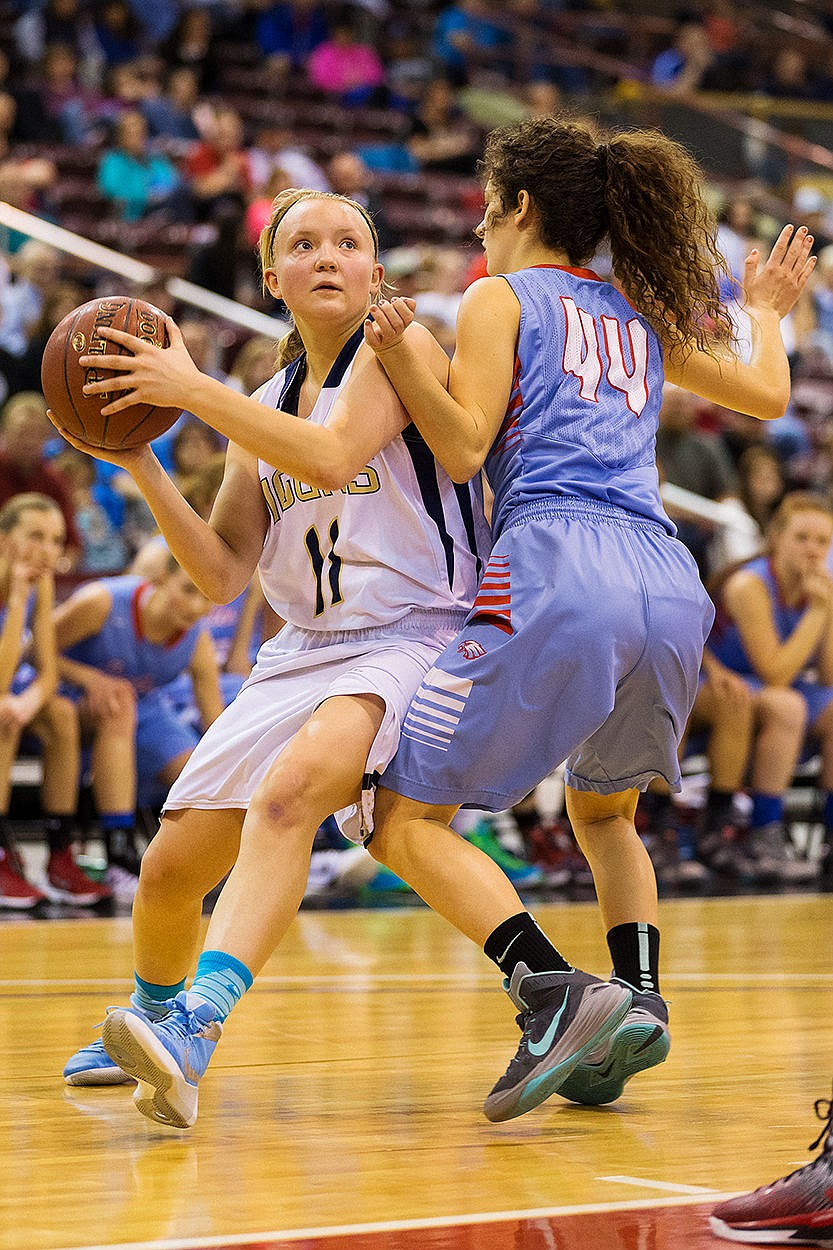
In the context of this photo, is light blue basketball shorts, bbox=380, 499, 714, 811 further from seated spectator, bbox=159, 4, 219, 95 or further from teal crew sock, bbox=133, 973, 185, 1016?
seated spectator, bbox=159, 4, 219, 95

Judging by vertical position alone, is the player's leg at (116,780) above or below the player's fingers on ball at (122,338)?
below

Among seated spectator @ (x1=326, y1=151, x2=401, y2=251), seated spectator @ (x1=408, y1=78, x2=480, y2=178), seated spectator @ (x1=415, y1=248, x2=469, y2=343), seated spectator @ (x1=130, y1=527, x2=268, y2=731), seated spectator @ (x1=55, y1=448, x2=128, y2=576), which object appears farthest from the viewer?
seated spectator @ (x1=408, y1=78, x2=480, y2=178)

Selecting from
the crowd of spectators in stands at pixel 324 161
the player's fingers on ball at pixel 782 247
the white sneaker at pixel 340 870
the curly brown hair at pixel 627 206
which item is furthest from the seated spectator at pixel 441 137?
the curly brown hair at pixel 627 206

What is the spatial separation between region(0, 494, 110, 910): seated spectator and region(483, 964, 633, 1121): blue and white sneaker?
11.0ft

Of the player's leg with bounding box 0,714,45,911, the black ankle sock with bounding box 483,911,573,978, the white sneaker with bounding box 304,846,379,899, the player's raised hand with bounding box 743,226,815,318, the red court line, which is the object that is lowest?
the white sneaker with bounding box 304,846,379,899

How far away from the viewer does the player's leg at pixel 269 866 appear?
8.93 ft

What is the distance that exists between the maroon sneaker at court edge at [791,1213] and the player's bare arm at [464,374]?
49.3 inches

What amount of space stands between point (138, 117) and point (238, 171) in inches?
27.3

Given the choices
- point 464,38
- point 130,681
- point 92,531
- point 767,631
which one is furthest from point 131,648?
point 464,38

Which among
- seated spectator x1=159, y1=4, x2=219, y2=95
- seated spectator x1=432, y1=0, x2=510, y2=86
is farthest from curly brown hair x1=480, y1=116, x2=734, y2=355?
seated spectator x1=432, y1=0, x2=510, y2=86

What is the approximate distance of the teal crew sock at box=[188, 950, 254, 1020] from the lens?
2750mm

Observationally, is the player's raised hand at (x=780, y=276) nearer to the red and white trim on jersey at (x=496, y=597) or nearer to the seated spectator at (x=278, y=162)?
the red and white trim on jersey at (x=496, y=597)

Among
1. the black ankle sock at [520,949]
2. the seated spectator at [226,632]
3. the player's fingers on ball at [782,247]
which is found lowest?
the seated spectator at [226,632]

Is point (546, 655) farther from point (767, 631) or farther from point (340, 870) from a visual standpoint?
point (767, 631)
